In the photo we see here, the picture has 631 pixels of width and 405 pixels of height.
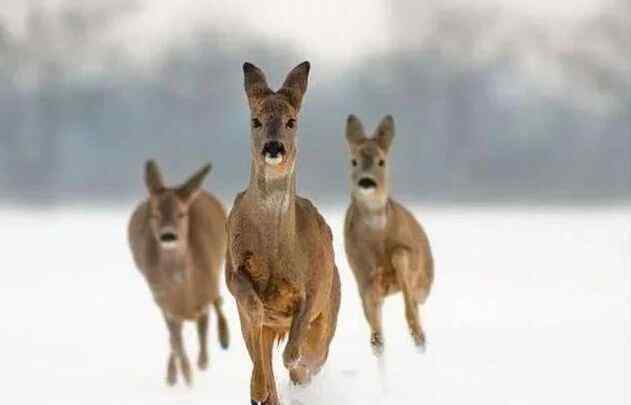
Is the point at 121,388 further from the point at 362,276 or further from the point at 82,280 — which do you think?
→ the point at 82,280

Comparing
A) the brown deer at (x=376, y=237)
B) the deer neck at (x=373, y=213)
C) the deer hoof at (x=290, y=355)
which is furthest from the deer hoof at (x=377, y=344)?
the deer hoof at (x=290, y=355)

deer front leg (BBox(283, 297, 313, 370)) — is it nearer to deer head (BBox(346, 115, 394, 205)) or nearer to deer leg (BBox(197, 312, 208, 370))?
deer head (BBox(346, 115, 394, 205))

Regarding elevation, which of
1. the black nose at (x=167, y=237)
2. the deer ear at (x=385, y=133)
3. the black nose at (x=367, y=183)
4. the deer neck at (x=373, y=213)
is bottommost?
the black nose at (x=167, y=237)

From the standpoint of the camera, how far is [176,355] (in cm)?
942

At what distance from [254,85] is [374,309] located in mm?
3615

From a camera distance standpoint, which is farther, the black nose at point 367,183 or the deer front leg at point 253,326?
the black nose at point 367,183

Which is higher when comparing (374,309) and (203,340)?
(374,309)

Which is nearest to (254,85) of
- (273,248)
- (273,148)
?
(273,148)

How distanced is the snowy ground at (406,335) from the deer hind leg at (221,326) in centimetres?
20

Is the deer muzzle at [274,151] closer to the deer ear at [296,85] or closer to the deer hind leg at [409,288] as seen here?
the deer ear at [296,85]

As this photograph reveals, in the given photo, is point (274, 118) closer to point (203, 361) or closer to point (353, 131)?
point (353, 131)

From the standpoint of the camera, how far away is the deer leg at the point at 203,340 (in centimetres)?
977

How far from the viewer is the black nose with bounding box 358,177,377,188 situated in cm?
823

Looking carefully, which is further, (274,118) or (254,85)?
(254,85)
